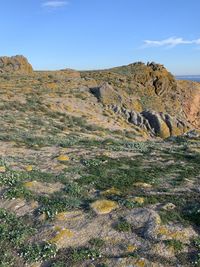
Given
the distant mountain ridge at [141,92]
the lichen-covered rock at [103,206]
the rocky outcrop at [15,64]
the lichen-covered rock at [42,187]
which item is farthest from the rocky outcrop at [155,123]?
the rocky outcrop at [15,64]

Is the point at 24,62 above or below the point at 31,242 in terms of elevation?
above

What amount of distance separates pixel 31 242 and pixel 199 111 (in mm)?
78605

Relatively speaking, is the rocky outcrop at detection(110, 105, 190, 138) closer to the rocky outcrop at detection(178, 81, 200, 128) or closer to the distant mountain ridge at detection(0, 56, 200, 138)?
the distant mountain ridge at detection(0, 56, 200, 138)

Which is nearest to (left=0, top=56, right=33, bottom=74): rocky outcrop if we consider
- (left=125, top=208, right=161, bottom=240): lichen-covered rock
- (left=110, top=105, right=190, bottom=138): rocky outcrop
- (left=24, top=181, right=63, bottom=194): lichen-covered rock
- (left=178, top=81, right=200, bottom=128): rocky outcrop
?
(left=178, top=81, right=200, bottom=128): rocky outcrop

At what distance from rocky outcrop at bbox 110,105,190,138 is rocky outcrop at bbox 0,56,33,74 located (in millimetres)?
39180

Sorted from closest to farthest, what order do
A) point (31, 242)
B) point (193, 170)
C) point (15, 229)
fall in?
1. point (31, 242)
2. point (15, 229)
3. point (193, 170)

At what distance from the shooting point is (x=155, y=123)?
53.1 metres

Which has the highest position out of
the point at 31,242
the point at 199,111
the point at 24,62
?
the point at 24,62

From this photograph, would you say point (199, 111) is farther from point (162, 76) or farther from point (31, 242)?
point (31, 242)

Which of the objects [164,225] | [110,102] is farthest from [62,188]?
[110,102]

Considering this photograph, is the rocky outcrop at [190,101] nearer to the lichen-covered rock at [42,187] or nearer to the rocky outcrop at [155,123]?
the rocky outcrop at [155,123]

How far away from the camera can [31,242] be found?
1224cm

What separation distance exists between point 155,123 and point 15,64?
48.6 m

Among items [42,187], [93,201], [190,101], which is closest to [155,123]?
[190,101]
